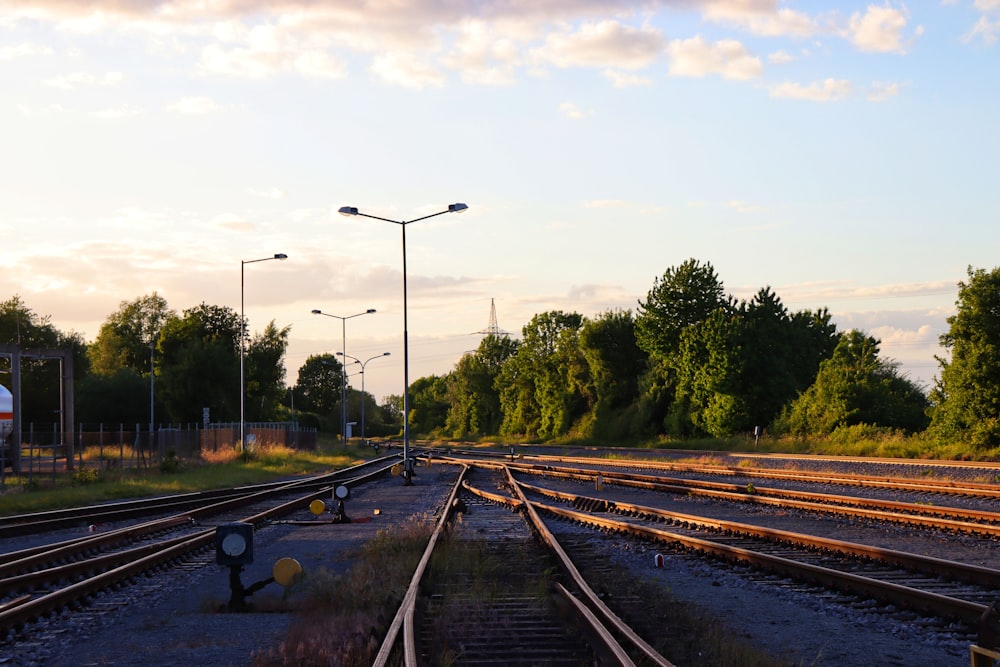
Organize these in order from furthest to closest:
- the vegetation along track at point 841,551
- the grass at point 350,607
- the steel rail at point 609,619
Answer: the vegetation along track at point 841,551 → the grass at point 350,607 → the steel rail at point 609,619

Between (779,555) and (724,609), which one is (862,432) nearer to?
(779,555)

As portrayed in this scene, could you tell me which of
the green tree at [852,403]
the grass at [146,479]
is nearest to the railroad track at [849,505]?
the grass at [146,479]

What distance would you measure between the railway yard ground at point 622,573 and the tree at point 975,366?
24.0 meters

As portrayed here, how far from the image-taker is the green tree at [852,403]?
5472cm

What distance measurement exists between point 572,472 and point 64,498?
18.5m

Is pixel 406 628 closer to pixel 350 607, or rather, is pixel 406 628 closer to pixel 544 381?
pixel 350 607

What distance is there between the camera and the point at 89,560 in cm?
1511

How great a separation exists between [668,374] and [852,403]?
2538 centimetres

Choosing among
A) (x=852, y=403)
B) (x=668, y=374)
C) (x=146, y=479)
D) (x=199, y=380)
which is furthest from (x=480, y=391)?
(x=146, y=479)

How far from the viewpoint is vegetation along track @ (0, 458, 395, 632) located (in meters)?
11.9

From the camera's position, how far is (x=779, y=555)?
1549cm

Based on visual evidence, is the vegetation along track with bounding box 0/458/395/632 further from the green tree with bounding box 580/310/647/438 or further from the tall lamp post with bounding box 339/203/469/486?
the green tree with bounding box 580/310/647/438

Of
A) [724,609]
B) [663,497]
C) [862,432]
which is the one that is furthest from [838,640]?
[862,432]

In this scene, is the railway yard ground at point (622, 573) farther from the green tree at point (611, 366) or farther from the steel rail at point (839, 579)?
the green tree at point (611, 366)
